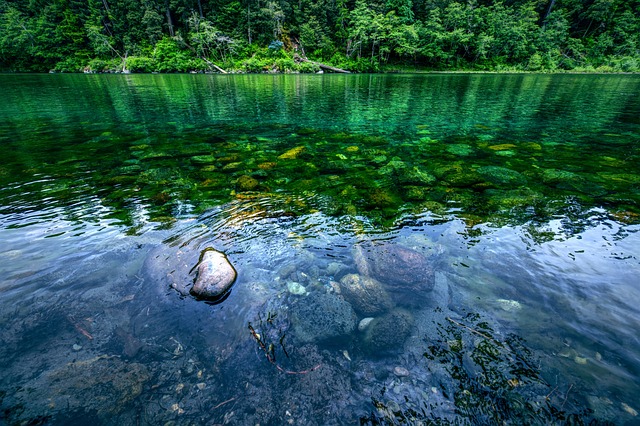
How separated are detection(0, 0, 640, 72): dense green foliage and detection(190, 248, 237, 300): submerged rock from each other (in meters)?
59.3

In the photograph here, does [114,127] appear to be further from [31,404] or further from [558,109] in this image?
[558,109]

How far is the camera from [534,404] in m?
2.88

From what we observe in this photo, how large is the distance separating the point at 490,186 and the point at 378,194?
347 centimetres

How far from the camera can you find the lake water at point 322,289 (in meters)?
2.96

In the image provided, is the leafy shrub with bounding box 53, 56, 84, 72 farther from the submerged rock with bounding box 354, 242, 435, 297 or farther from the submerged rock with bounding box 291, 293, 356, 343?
the submerged rock with bounding box 291, 293, 356, 343

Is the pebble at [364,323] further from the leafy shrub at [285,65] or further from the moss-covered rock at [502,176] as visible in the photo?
the leafy shrub at [285,65]

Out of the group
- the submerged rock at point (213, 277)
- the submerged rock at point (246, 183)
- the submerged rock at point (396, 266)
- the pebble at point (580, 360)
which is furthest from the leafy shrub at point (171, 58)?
the pebble at point (580, 360)

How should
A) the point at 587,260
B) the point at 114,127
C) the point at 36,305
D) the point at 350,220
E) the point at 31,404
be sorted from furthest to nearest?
the point at 114,127, the point at 350,220, the point at 587,260, the point at 36,305, the point at 31,404

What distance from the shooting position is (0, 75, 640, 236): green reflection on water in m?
6.94

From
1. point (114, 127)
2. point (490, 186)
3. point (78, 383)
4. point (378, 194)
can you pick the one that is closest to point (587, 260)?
point (490, 186)

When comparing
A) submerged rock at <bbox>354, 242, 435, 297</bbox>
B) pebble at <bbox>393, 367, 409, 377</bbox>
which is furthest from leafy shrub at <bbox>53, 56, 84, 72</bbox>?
pebble at <bbox>393, 367, 409, 377</bbox>

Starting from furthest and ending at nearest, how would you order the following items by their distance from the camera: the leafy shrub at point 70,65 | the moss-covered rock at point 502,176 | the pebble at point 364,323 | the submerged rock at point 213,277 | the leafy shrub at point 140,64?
the leafy shrub at point 70,65 < the leafy shrub at point 140,64 < the moss-covered rock at point 502,176 < the submerged rock at point 213,277 < the pebble at point 364,323

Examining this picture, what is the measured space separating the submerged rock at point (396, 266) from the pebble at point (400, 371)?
1.24 m

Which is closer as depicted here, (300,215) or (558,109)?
(300,215)
